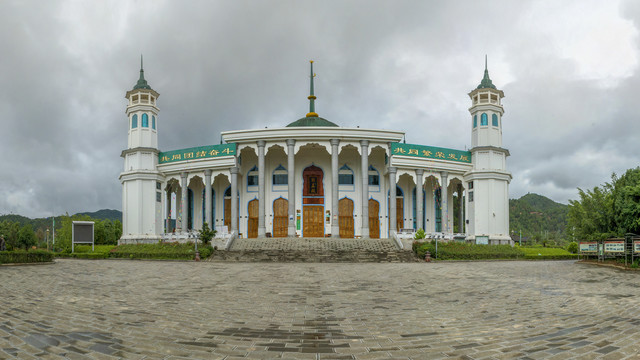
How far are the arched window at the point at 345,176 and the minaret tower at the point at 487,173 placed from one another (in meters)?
9.56

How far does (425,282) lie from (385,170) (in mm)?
23665

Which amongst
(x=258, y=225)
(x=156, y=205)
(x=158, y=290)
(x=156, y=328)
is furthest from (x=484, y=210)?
(x=156, y=328)

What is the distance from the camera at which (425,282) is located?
12758mm

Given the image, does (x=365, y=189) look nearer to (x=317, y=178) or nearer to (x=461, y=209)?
(x=317, y=178)

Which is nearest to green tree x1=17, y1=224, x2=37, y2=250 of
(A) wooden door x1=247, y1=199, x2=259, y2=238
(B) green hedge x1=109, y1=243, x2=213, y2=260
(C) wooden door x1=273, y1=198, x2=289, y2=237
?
(B) green hedge x1=109, y1=243, x2=213, y2=260

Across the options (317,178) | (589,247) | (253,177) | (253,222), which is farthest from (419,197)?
(589,247)

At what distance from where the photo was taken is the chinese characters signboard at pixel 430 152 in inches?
1357

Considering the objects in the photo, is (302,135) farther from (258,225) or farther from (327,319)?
(327,319)

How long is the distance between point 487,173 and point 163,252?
24711mm

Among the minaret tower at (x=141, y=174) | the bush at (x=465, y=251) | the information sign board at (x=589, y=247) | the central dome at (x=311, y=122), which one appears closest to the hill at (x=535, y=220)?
the central dome at (x=311, y=122)

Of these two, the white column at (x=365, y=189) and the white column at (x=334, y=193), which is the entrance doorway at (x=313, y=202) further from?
the white column at (x=365, y=189)

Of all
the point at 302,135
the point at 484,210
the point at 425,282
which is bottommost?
the point at 425,282

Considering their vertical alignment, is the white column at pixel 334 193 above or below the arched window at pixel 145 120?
below

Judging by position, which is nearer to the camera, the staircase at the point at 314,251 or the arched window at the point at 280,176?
the staircase at the point at 314,251
